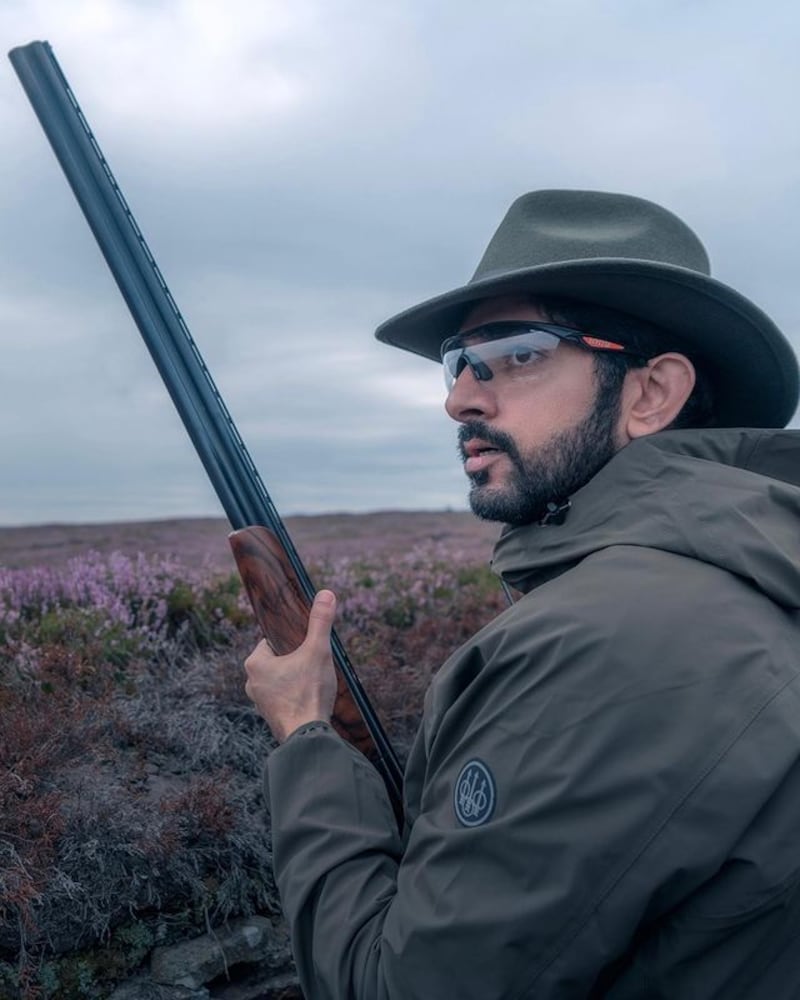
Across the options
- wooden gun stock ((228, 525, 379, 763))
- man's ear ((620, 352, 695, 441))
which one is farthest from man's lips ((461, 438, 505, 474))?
wooden gun stock ((228, 525, 379, 763))

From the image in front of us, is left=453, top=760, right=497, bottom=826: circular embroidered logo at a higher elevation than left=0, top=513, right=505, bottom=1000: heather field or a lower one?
higher

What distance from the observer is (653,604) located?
7.00ft

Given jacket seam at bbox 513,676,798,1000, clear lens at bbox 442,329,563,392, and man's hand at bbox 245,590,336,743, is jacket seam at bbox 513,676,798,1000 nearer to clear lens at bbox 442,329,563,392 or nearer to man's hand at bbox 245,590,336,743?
man's hand at bbox 245,590,336,743

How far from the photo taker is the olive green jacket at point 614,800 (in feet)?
6.49

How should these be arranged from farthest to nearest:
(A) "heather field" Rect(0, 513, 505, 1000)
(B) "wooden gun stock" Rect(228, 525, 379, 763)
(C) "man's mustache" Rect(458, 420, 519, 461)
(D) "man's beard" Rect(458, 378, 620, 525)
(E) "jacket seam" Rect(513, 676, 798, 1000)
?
(A) "heather field" Rect(0, 513, 505, 1000)
(B) "wooden gun stock" Rect(228, 525, 379, 763)
(C) "man's mustache" Rect(458, 420, 519, 461)
(D) "man's beard" Rect(458, 378, 620, 525)
(E) "jacket seam" Rect(513, 676, 798, 1000)

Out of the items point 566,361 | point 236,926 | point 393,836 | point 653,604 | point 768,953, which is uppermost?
point 566,361

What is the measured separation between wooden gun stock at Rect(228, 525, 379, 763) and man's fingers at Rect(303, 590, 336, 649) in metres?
0.14

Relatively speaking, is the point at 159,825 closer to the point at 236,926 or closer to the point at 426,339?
the point at 236,926

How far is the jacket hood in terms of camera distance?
2230mm

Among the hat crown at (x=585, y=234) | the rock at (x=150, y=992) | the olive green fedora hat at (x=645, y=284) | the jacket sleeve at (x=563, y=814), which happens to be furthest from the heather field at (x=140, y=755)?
the hat crown at (x=585, y=234)

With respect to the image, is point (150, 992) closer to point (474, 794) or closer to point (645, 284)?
point (474, 794)

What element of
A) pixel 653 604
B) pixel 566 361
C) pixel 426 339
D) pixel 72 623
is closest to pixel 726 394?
pixel 566 361

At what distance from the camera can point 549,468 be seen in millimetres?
2791

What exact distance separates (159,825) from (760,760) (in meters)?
2.53
